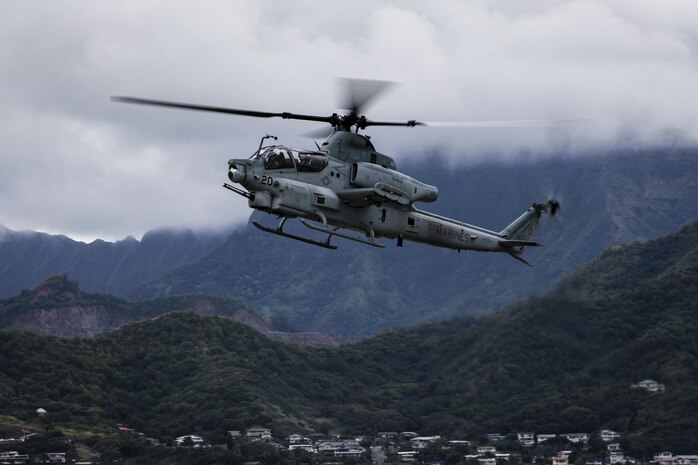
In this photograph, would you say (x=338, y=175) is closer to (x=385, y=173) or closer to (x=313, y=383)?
(x=385, y=173)

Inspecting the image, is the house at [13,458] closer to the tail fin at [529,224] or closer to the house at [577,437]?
the house at [577,437]

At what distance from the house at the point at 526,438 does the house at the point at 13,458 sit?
45882mm

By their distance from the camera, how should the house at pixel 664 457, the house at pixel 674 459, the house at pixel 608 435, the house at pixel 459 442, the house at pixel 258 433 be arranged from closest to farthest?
the house at pixel 674 459 → the house at pixel 664 457 → the house at pixel 608 435 → the house at pixel 459 442 → the house at pixel 258 433

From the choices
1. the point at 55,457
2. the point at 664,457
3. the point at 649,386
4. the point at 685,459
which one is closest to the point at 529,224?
the point at 649,386

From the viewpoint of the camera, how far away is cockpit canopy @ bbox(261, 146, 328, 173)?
4826 centimetres

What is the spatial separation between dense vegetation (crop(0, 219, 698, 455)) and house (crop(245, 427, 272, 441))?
1.83m

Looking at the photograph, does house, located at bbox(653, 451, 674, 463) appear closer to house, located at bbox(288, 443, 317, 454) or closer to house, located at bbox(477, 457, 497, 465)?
A: house, located at bbox(477, 457, 497, 465)

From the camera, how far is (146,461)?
405 ft

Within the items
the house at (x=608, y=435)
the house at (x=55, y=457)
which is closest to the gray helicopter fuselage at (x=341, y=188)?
the house at (x=608, y=435)

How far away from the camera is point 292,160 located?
48688mm

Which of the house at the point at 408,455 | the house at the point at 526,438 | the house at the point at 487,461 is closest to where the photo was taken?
the house at the point at 487,461

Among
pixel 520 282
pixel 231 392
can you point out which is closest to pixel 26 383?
pixel 231 392

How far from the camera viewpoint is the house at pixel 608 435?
4705 inches

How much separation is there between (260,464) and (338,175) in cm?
7593
